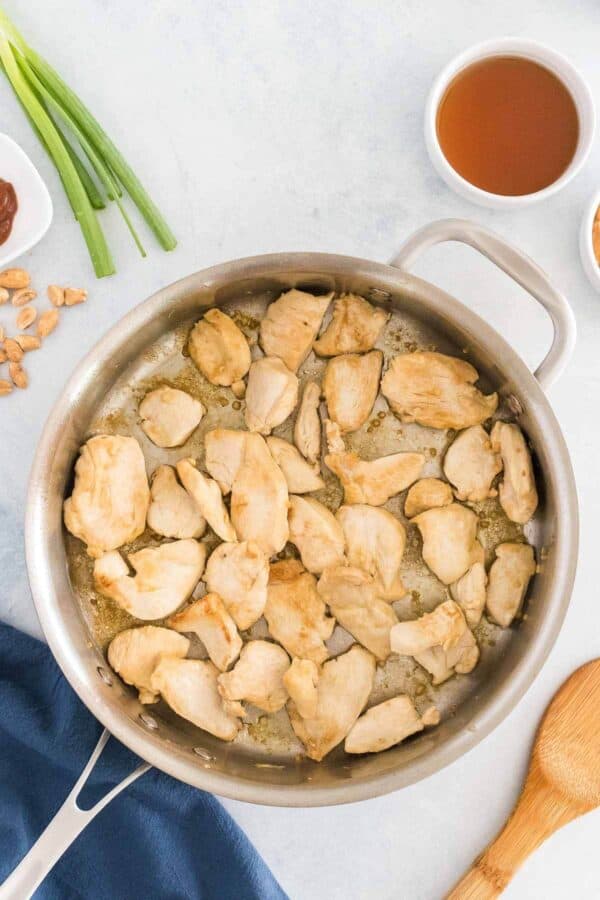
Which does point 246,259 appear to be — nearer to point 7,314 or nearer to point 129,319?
point 129,319

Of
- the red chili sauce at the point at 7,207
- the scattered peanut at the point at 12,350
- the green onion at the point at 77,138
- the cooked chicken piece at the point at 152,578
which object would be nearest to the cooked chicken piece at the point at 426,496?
the cooked chicken piece at the point at 152,578

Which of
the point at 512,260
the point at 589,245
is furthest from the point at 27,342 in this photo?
the point at 589,245

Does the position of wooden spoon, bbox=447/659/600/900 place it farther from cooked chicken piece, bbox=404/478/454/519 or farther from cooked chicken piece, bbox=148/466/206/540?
cooked chicken piece, bbox=148/466/206/540

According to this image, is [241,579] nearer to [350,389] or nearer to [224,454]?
[224,454]

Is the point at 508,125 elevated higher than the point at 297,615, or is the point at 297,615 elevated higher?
the point at 508,125

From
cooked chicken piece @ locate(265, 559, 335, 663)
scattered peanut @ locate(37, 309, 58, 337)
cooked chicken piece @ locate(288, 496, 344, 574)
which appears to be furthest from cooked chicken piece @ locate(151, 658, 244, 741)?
scattered peanut @ locate(37, 309, 58, 337)

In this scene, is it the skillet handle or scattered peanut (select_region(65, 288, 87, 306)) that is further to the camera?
scattered peanut (select_region(65, 288, 87, 306))

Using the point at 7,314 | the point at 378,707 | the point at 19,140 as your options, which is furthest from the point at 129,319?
the point at 378,707
